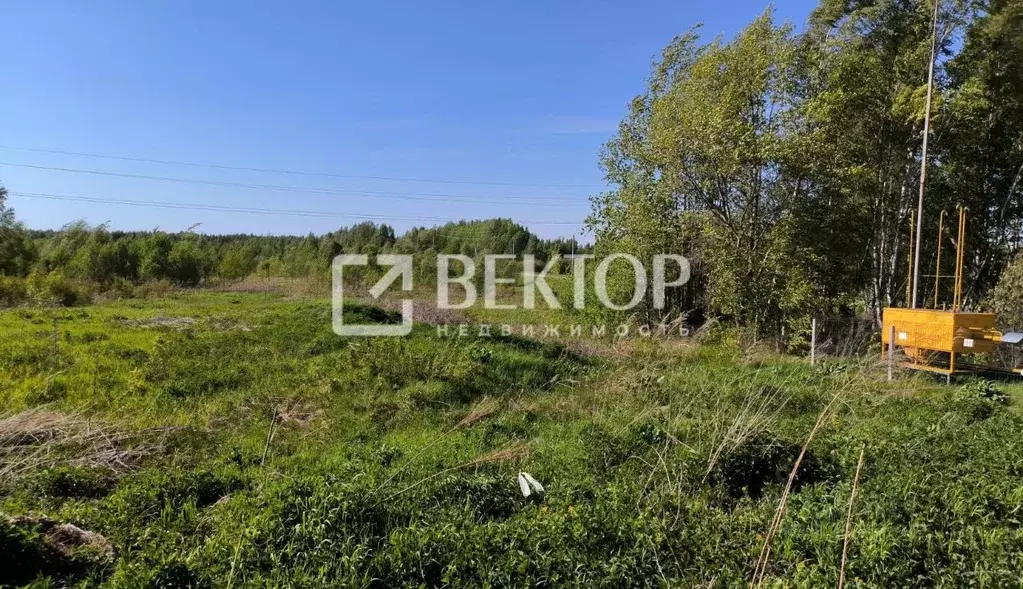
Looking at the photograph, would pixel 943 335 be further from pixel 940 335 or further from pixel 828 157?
pixel 828 157

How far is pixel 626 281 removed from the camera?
12516 mm

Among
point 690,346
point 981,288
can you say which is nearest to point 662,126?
point 690,346

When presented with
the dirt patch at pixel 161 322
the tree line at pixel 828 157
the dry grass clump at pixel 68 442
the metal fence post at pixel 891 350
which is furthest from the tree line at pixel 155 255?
the dry grass clump at pixel 68 442

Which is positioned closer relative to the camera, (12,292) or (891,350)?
(891,350)

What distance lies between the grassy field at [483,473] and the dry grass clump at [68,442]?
0.02 meters

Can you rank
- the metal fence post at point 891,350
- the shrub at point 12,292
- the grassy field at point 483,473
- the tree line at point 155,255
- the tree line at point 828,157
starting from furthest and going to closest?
the tree line at point 155,255 < the shrub at point 12,292 < the tree line at point 828,157 < the metal fence post at point 891,350 < the grassy field at point 483,473

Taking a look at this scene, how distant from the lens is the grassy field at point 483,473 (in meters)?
2.62

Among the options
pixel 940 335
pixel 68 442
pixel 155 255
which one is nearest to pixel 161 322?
pixel 68 442

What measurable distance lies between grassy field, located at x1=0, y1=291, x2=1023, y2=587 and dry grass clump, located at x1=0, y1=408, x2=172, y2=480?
0.02 meters

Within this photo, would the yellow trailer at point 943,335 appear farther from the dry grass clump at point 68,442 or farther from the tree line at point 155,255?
the tree line at point 155,255

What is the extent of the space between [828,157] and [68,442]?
12548mm

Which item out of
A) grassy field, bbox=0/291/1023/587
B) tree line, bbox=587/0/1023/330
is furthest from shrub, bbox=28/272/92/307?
tree line, bbox=587/0/1023/330

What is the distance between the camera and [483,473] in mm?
4059

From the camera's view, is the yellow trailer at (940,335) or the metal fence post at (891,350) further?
the metal fence post at (891,350)
